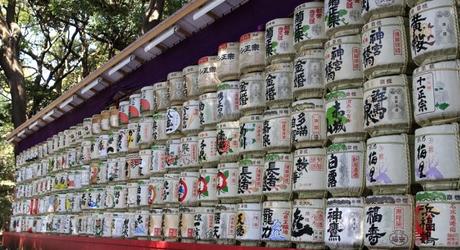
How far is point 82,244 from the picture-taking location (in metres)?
9.53

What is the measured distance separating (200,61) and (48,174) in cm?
712

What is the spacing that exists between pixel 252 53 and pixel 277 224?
1.71 meters

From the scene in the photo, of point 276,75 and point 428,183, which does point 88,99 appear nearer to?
point 276,75

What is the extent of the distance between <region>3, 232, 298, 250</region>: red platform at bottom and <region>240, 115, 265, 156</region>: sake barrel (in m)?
0.89

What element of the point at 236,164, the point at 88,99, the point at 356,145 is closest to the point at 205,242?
the point at 236,164

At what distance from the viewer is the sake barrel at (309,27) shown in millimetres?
4891

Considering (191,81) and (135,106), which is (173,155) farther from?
(135,106)

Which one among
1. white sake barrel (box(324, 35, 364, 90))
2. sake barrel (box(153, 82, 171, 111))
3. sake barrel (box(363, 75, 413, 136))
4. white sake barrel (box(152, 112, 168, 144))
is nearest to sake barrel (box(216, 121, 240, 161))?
white sake barrel (box(324, 35, 364, 90))

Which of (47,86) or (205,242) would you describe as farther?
(47,86)

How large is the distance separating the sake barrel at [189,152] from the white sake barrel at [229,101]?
722 millimetres

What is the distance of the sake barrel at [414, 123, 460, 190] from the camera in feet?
11.8

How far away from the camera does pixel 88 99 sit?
11.2 m

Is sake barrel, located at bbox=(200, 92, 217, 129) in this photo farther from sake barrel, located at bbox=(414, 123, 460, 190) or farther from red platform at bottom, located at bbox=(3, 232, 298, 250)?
sake barrel, located at bbox=(414, 123, 460, 190)

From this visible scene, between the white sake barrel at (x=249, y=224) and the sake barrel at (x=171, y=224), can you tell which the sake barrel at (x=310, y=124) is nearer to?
the white sake barrel at (x=249, y=224)
